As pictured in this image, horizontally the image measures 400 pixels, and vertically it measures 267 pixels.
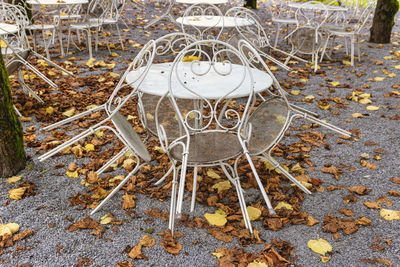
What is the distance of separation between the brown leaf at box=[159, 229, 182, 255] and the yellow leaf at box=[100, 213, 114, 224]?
15.9 inches

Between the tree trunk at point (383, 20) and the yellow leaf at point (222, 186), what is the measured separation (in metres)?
5.54

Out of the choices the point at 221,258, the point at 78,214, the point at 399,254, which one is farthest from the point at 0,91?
the point at 399,254

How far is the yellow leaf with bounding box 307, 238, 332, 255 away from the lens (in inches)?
84.4

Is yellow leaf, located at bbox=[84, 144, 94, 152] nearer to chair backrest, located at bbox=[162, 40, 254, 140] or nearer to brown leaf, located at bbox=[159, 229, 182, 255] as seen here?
chair backrest, located at bbox=[162, 40, 254, 140]

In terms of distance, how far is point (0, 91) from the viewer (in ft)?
8.68

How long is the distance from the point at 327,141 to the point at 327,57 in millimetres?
3383

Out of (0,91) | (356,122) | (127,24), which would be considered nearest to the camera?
(0,91)

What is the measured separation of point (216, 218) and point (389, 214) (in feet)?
3.78

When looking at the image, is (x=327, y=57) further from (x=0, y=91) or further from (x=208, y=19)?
(x=0, y=91)

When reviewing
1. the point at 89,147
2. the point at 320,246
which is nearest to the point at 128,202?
the point at 89,147

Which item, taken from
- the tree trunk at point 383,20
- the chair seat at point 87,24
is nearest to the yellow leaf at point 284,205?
the chair seat at point 87,24

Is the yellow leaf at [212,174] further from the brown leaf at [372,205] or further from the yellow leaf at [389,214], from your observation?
the yellow leaf at [389,214]

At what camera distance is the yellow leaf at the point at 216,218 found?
2379 mm

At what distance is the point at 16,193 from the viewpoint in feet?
8.52
